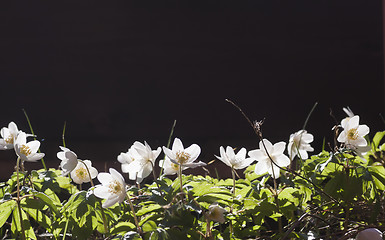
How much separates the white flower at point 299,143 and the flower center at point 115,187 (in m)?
0.52

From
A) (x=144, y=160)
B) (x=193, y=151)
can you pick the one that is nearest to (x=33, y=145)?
(x=144, y=160)

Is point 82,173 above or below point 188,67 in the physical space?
above

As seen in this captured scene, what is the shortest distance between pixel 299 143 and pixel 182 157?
41 cm

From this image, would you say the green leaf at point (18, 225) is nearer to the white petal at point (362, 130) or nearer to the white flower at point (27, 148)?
the white flower at point (27, 148)

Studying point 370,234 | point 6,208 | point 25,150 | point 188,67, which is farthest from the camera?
point 188,67

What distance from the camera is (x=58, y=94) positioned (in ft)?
15.0

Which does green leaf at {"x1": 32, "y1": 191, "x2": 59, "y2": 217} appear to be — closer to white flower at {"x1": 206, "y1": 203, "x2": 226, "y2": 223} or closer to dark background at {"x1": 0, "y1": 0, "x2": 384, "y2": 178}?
white flower at {"x1": 206, "y1": 203, "x2": 226, "y2": 223}

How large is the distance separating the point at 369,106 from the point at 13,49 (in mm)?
2941

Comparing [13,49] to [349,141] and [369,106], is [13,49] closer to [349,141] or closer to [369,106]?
[369,106]

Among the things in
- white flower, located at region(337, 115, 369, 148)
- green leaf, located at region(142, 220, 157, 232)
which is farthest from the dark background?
green leaf, located at region(142, 220, 157, 232)

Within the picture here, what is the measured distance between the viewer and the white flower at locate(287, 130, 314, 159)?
1370mm

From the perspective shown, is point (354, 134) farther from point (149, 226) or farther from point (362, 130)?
point (149, 226)

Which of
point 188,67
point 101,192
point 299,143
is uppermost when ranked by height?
point 101,192

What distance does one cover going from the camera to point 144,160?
1.17 m
